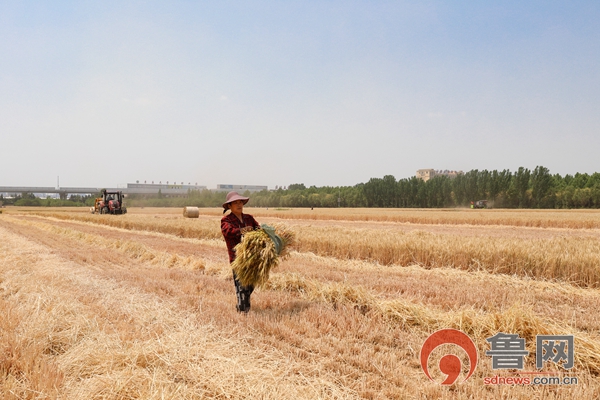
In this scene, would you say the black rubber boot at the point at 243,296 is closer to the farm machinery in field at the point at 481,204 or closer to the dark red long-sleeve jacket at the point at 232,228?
the dark red long-sleeve jacket at the point at 232,228

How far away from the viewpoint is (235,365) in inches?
156

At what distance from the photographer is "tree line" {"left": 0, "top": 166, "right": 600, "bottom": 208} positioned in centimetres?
6969

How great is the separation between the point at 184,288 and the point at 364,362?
4554mm

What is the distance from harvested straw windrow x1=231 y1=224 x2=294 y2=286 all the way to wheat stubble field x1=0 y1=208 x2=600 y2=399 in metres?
0.58

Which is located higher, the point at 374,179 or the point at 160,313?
the point at 374,179

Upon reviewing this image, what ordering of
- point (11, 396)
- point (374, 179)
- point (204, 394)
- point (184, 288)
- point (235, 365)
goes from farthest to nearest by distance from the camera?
point (374, 179) → point (184, 288) → point (235, 365) → point (204, 394) → point (11, 396)

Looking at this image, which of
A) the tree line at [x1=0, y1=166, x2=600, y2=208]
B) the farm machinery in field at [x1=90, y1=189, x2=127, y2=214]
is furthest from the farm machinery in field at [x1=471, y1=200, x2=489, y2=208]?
the farm machinery in field at [x1=90, y1=189, x2=127, y2=214]

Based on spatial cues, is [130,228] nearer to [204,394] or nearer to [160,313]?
[160,313]

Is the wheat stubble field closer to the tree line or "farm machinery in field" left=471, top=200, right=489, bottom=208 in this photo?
the tree line

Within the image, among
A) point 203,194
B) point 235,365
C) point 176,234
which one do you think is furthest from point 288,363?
point 203,194

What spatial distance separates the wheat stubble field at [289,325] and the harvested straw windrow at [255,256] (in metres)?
0.58

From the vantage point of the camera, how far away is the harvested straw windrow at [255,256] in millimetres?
5492

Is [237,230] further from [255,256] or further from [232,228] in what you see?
[255,256]

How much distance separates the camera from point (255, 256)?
5500 millimetres
